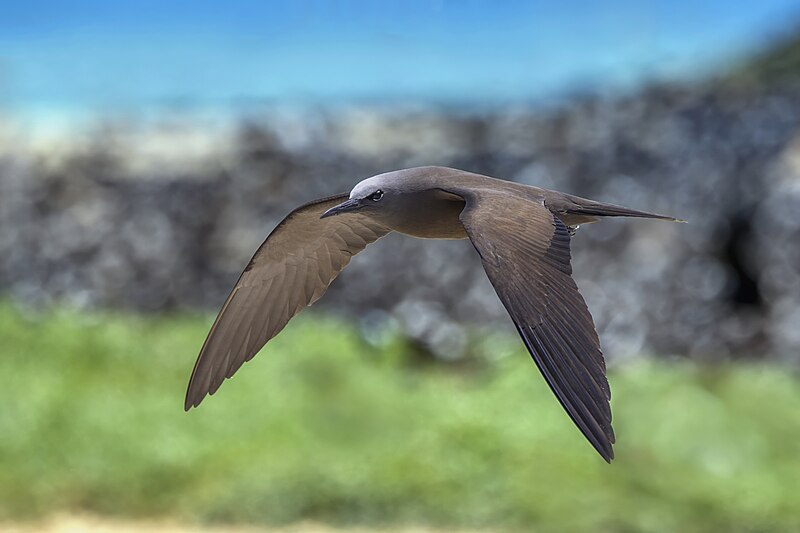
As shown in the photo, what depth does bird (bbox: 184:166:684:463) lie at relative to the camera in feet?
5.82

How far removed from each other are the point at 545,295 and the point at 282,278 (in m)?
A: 0.81

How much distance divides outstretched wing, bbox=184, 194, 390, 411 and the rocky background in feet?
18.5

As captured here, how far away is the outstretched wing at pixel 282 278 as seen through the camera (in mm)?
2443

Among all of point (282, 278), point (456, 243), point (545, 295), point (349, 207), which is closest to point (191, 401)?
point (282, 278)

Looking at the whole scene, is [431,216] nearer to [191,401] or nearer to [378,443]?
[191,401]

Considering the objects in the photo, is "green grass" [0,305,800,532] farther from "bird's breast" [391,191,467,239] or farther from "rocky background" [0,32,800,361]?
"bird's breast" [391,191,467,239]

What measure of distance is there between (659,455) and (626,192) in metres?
2.19

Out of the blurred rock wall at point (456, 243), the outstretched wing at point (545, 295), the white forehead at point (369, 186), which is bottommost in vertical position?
the outstretched wing at point (545, 295)

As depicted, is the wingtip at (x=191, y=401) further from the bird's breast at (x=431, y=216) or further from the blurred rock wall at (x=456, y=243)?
the blurred rock wall at (x=456, y=243)

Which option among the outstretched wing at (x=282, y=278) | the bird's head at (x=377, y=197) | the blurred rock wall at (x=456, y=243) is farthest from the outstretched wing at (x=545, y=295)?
the blurred rock wall at (x=456, y=243)

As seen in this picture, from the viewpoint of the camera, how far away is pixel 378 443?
22.3 ft

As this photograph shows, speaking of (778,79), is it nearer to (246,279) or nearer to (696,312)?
(696,312)

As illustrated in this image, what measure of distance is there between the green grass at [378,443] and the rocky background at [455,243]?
0.40 metres

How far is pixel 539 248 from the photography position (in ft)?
6.41
